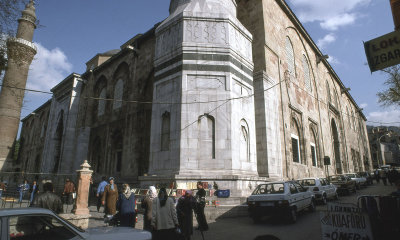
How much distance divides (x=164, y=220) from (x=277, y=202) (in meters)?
4.76

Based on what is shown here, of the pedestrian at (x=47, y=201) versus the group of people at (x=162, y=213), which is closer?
the group of people at (x=162, y=213)

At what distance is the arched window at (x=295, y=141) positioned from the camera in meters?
18.9

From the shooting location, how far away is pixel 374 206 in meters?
4.38

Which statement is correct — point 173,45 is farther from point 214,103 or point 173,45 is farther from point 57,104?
point 57,104

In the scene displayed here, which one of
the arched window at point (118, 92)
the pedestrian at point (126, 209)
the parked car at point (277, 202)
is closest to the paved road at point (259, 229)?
the parked car at point (277, 202)

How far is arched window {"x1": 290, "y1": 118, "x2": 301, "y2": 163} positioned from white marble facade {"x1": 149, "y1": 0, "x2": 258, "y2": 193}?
7067 millimetres

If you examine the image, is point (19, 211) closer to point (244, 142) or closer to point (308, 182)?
point (244, 142)

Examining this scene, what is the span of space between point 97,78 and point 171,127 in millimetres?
16465

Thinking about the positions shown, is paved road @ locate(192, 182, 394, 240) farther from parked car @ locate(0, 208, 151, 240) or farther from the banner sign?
parked car @ locate(0, 208, 151, 240)

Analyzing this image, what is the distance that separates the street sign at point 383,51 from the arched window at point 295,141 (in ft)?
46.5

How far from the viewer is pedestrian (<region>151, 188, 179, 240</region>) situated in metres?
4.88

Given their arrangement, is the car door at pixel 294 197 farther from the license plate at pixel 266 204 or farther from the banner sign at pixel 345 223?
the banner sign at pixel 345 223

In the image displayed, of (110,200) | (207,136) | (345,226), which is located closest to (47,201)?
(110,200)

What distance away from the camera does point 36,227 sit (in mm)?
3023
